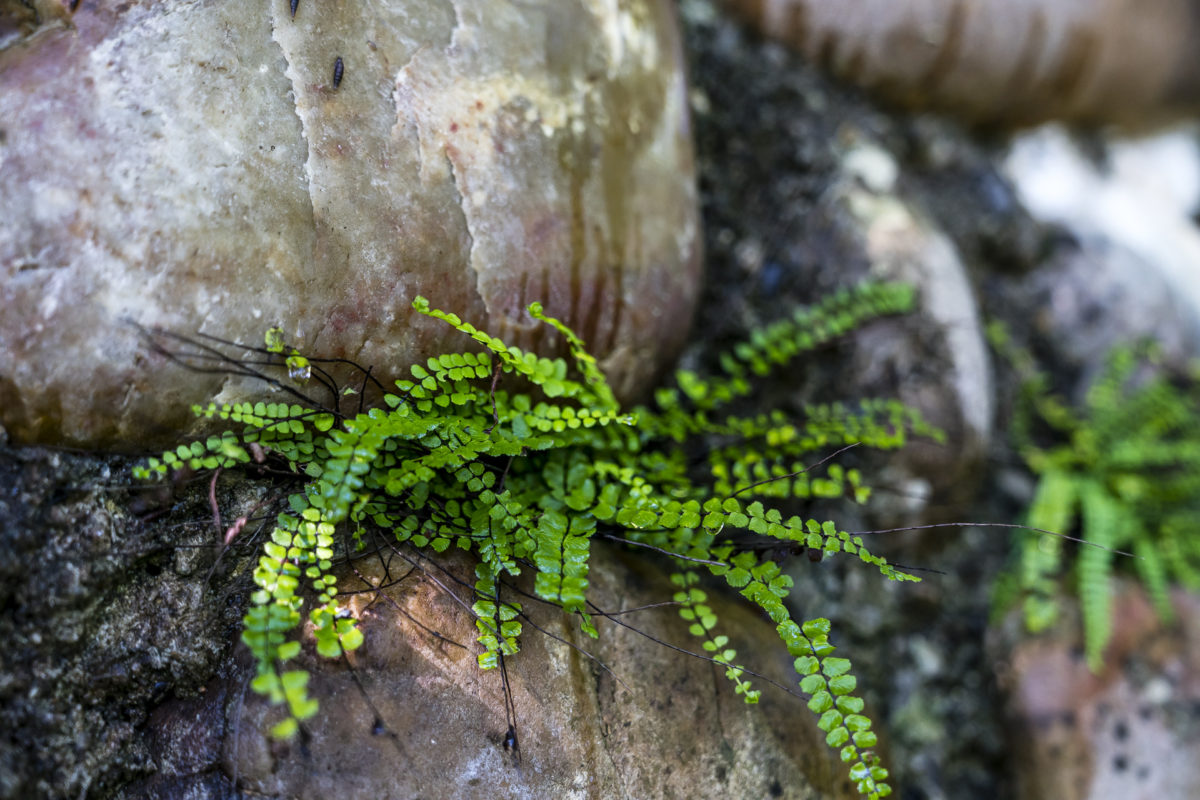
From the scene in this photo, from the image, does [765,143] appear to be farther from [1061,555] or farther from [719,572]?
[1061,555]

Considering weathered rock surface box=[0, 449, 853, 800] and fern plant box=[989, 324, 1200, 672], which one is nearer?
weathered rock surface box=[0, 449, 853, 800]

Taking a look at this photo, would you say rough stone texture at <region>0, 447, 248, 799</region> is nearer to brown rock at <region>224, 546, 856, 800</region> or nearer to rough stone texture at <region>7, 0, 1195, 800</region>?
rough stone texture at <region>7, 0, 1195, 800</region>

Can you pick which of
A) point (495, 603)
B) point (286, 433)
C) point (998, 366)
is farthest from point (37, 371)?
point (998, 366)

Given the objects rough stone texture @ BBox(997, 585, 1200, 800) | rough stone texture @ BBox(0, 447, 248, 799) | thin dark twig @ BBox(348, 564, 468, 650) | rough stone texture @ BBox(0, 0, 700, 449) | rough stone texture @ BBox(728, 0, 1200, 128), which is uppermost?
rough stone texture @ BBox(728, 0, 1200, 128)

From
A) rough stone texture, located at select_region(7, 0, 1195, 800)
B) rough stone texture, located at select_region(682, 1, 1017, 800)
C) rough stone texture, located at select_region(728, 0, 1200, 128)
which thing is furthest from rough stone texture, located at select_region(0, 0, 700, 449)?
rough stone texture, located at select_region(728, 0, 1200, 128)

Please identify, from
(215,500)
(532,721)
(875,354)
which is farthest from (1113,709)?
(215,500)

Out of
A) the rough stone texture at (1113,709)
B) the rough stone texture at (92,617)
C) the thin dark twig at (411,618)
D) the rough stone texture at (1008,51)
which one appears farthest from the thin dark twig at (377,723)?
the rough stone texture at (1008,51)
